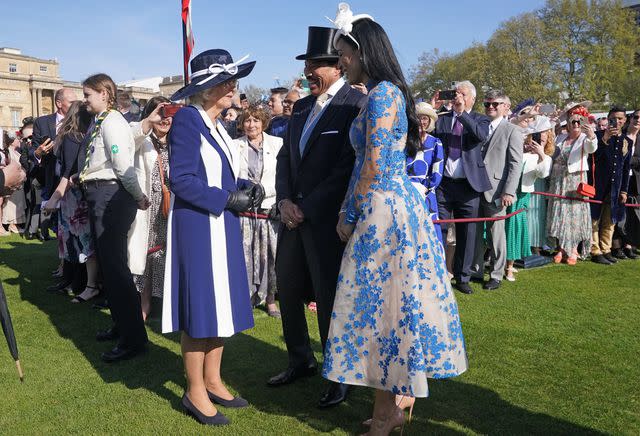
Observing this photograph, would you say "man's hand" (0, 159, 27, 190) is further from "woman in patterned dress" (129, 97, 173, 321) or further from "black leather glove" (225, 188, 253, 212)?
"woman in patterned dress" (129, 97, 173, 321)

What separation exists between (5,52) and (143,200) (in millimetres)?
83558

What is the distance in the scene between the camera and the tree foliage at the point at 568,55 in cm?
3709

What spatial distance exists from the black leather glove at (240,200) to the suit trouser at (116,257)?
61.5 inches

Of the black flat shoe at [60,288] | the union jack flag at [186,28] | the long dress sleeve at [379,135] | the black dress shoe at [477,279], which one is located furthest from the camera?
the black dress shoe at [477,279]

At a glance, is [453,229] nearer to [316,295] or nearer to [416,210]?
[316,295]

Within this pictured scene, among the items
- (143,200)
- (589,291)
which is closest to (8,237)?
(143,200)

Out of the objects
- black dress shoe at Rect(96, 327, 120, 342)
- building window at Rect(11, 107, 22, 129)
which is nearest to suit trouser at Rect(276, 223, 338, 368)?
black dress shoe at Rect(96, 327, 120, 342)

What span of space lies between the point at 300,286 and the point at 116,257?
1.62m

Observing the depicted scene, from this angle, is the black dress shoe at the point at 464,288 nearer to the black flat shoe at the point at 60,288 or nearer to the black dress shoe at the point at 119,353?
the black dress shoe at the point at 119,353

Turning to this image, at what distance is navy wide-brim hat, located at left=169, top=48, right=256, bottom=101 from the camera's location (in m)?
3.46

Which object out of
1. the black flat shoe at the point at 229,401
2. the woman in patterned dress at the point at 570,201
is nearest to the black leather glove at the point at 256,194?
the black flat shoe at the point at 229,401

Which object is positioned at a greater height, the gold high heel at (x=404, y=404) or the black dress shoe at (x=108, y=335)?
the gold high heel at (x=404, y=404)

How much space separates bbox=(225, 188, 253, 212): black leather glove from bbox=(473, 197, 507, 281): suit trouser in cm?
442

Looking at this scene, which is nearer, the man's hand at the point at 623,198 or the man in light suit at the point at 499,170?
the man in light suit at the point at 499,170
